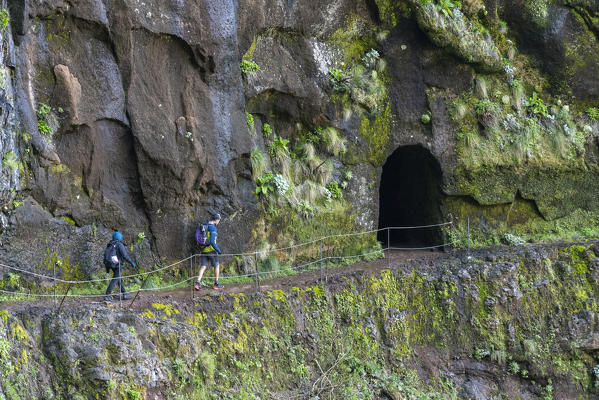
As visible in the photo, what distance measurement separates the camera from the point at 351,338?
15516 millimetres

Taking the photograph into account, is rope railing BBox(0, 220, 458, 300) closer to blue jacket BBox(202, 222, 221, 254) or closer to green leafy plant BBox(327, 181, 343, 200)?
blue jacket BBox(202, 222, 221, 254)

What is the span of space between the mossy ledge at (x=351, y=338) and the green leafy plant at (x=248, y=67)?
4.39 meters

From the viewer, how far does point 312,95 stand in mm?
17422

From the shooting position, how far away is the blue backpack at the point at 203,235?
1498cm

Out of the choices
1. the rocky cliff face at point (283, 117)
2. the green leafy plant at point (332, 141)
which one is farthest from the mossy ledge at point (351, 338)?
the green leafy plant at point (332, 141)

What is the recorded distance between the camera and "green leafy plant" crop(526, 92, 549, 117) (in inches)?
792

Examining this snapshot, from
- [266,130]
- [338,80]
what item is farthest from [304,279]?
[338,80]

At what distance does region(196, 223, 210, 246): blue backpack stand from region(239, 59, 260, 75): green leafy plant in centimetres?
328

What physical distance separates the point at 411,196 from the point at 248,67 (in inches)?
243

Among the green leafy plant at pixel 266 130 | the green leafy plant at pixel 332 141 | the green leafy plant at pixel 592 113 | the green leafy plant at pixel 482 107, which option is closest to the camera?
the green leafy plant at pixel 266 130

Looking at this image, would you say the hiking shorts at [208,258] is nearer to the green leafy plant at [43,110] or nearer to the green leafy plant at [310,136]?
the green leafy plant at [43,110]

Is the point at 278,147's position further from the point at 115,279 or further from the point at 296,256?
the point at 115,279

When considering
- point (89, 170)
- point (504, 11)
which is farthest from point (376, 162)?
point (89, 170)

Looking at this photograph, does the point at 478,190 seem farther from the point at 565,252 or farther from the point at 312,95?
the point at 312,95
